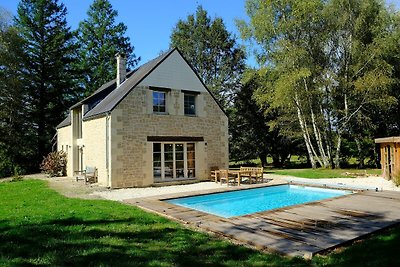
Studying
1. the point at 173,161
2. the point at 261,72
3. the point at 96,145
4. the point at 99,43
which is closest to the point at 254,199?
the point at 173,161

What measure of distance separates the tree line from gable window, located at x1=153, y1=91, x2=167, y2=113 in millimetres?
10184

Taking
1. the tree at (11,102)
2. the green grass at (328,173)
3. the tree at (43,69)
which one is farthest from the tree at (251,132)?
the tree at (11,102)

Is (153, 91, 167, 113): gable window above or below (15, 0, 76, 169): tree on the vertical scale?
below

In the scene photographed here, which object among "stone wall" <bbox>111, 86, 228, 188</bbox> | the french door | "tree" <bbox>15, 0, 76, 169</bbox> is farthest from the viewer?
"tree" <bbox>15, 0, 76, 169</bbox>

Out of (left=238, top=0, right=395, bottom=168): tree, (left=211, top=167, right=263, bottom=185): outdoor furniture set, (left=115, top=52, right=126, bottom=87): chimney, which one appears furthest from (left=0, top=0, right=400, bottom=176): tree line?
(left=115, top=52, right=126, bottom=87): chimney

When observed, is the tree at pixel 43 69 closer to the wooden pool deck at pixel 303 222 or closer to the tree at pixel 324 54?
the tree at pixel 324 54

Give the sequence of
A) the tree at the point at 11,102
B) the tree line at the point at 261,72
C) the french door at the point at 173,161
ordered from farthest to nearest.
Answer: the tree at the point at 11,102
the tree line at the point at 261,72
the french door at the point at 173,161

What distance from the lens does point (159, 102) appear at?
1683 centimetres

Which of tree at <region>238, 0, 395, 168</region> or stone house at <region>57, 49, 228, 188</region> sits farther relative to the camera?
tree at <region>238, 0, 395, 168</region>

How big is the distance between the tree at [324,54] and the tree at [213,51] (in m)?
8.21

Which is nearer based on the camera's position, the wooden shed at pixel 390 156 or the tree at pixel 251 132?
the wooden shed at pixel 390 156

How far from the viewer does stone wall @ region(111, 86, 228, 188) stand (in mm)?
15102

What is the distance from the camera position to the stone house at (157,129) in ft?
50.0

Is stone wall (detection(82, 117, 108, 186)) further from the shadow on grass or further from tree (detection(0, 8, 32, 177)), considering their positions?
tree (detection(0, 8, 32, 177))
